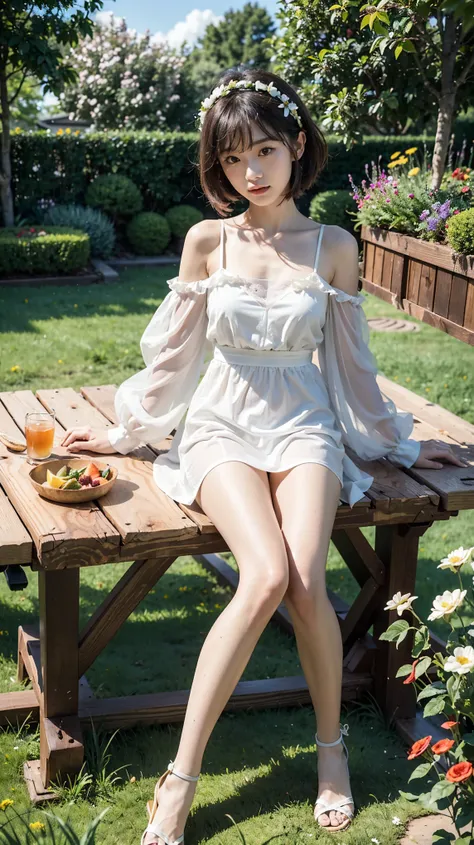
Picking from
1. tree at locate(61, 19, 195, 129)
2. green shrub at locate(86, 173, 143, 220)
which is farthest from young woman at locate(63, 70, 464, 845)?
tree at locate(61, 19, 195, 129)

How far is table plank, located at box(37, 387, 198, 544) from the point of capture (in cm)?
261

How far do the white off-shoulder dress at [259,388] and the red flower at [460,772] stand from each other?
0.98 meters

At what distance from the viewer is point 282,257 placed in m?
3.03

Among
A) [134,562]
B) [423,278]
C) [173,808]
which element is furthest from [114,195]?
[173,808]

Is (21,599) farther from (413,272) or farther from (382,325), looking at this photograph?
(382,325)

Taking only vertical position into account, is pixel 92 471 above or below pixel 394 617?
above

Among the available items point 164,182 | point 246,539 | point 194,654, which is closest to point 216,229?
point 246,539

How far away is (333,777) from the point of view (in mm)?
2596

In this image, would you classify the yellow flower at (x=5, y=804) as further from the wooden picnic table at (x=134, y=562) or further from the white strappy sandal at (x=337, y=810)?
the white strappy sandal at (x=337, y=810)

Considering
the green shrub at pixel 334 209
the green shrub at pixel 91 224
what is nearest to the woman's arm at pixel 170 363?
the green shrub at pixel 334 209

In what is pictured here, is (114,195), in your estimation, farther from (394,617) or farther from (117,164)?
(394,617)

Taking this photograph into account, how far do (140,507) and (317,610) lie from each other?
1.98 ft

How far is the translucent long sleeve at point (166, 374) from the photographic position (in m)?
3.09

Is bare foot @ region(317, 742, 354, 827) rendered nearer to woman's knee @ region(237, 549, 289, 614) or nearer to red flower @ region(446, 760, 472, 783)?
woman's knee @ region(237, 549, 289, 614)
